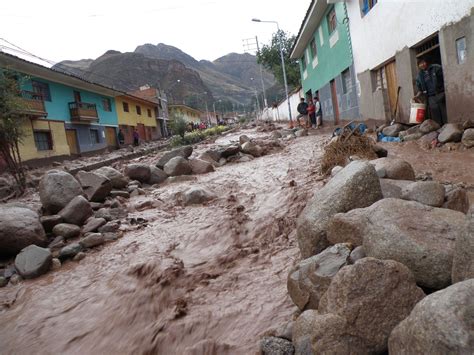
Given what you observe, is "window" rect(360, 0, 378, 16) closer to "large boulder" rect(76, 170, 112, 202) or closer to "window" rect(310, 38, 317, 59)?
"window" rect(310, 38, 317, 59)

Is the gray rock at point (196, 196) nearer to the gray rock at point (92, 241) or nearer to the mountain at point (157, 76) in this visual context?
the gray rock at point (92, 241)

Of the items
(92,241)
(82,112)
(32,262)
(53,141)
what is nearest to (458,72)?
(92,241)

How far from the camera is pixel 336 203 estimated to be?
2984 mm

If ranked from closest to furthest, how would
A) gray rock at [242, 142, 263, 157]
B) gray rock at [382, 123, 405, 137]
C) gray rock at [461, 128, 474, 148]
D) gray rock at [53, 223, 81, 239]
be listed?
gray rock at [53, 223, 81, 239], gray rock at [461, 128, 474, 148], gray rock at [382, 123, 405, 137], gray rock at [242, 142, 263, 157]

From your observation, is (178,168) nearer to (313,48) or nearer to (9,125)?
(9,125)

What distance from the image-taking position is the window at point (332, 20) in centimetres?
1337

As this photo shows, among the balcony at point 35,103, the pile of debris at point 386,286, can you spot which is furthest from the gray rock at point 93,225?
the balcony at point 35,103

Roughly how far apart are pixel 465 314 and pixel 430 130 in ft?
22.1

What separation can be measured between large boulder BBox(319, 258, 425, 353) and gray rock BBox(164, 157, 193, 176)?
774 centimetres

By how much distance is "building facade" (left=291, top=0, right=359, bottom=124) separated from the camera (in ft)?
41.4

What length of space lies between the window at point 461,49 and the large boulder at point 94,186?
6.94 metres

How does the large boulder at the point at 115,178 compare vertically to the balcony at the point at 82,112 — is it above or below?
below

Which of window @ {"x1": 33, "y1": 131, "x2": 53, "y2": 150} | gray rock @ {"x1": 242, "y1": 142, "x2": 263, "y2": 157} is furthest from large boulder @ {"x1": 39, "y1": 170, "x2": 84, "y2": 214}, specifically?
window @ {"x1": 33, "y1": 131, "x2": 53, "y2": 150}

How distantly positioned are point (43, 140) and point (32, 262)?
16.3m
